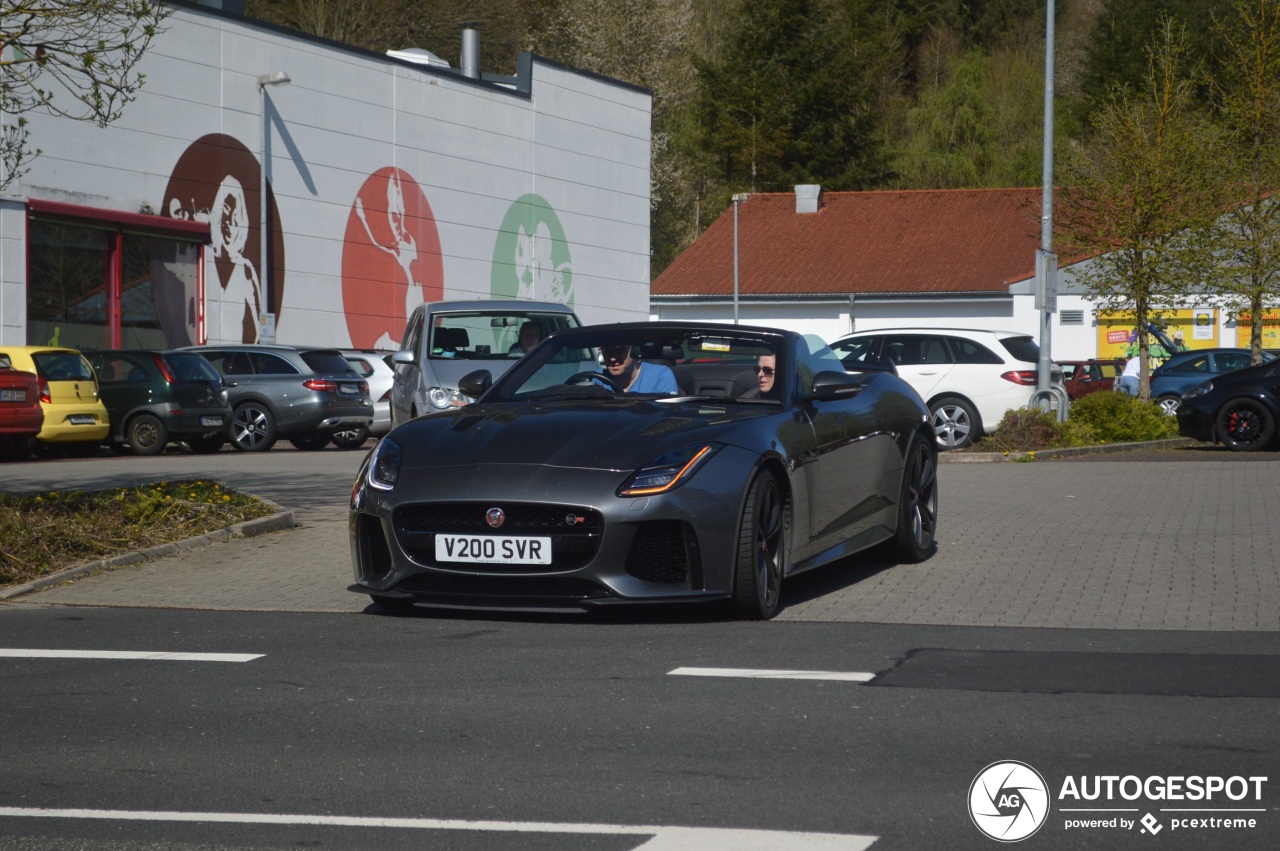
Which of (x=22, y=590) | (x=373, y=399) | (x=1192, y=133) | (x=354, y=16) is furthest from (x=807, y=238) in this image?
(x=22, y=590)

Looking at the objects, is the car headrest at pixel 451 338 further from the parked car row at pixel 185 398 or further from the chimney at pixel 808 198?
the chimney at pixel 808 198

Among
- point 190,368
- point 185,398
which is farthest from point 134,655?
point 190,368

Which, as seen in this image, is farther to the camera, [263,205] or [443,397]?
[263,205]

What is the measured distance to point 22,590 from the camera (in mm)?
9312

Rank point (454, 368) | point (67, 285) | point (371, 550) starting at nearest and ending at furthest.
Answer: point (371, 550) → point (454, 368) → point (67, 285)

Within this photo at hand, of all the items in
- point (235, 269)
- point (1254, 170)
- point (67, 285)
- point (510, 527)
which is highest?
point (1254, 170)

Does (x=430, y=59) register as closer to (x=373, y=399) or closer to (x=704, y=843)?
(x=373, y=399)

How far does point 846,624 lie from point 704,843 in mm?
3763

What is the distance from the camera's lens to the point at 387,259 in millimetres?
37750

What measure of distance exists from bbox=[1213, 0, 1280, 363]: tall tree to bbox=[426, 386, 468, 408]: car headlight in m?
17.8

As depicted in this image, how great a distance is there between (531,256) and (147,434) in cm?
2023

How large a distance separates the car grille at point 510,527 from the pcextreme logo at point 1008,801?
2.81 m

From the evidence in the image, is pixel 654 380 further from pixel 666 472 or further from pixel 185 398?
pixel 185 398

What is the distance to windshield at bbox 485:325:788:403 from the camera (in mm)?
8648
